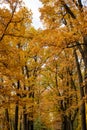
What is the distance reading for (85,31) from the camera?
35.4ft

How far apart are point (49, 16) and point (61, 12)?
1.12 meters

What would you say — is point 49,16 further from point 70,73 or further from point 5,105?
point 70,73

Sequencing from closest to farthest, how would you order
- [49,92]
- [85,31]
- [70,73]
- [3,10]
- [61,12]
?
[85,31] → [3,10] → [61,12] → [70,73] → [49,92]

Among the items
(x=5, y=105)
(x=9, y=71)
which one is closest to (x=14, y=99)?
(x=5, y=105)

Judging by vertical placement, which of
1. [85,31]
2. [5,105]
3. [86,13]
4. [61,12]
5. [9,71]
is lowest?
[5,105]

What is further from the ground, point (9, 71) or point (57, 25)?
point (57, 25)

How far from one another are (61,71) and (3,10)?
1462 centimetres

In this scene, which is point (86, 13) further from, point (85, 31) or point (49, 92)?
point (49, 92)

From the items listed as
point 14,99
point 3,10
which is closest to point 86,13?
point 3,10

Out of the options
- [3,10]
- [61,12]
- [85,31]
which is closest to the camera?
[85,31]

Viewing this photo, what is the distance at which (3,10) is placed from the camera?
11867 mm

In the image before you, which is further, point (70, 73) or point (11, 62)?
point (70, 73)

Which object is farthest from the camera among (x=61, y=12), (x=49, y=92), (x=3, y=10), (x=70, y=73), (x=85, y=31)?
(x=49, y=92)

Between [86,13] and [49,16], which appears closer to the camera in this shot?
[86,13]
